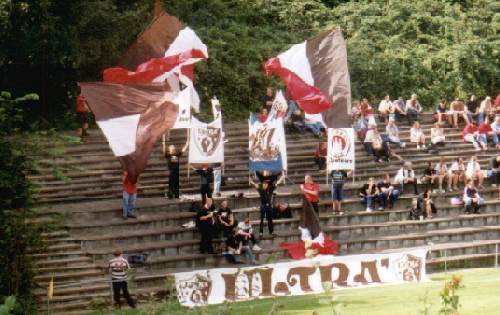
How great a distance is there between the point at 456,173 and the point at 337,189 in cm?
516

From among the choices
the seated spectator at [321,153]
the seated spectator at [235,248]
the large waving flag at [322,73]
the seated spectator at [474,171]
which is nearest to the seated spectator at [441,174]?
the seated spectator at [474,171]

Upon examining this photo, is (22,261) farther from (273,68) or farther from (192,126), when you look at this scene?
(273,68)

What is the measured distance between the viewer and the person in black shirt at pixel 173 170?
1251 inches

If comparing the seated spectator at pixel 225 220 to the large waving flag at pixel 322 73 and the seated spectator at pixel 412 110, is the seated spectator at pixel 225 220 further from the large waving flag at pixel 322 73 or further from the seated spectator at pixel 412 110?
the seated spectator at pixel 412 110

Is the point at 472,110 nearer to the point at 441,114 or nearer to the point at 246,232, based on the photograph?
the point at 441,114

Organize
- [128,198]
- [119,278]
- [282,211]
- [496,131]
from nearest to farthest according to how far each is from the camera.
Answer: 1. [119,278]
2. [128,198]
3. [282,211]
4. [496,131]

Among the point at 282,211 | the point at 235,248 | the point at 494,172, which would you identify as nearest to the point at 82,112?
the point at 282,211

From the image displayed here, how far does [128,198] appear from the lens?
99.2 feet

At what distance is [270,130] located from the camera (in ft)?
107

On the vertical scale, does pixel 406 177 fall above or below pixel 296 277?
above

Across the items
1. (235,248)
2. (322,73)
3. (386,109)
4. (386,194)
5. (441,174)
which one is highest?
(322,73)

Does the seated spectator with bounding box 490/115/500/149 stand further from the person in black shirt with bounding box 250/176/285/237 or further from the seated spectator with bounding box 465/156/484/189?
the person in black shirt with bounding box 250/176/285/237

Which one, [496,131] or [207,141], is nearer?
[207,141]

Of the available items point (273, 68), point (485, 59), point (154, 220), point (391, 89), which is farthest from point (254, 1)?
point (154, 220)
